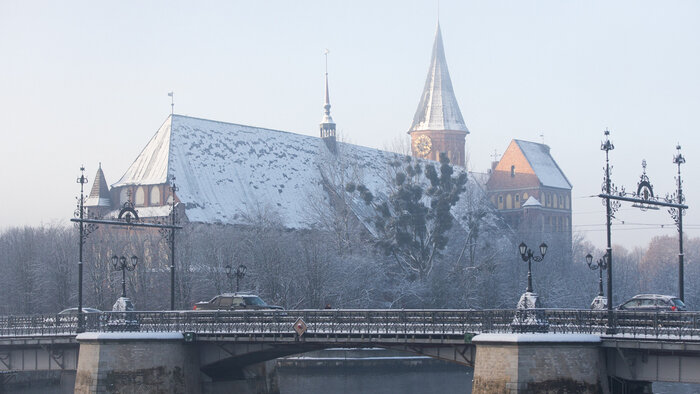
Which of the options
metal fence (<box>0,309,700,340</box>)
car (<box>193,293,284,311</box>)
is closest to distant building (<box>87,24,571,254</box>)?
car (<box>193,293,284,311</box>)

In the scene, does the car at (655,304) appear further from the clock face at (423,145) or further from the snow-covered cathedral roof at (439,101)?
the snow-covered cathedral roof at (439,101)

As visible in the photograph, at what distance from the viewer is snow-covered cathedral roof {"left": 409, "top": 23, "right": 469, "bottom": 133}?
124375 mm

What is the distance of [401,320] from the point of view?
119 ft

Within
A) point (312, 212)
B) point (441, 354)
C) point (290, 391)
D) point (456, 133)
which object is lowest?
point (290, 391)

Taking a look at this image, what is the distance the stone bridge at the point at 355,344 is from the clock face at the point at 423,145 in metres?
77.3

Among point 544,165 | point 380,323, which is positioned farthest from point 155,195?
point 380,323

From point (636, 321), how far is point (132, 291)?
4365 cm

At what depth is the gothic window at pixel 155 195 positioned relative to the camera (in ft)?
284

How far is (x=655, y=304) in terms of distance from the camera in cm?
4241

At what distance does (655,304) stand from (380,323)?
38.8 feet

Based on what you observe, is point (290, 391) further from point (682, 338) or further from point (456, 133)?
point (456, 133)

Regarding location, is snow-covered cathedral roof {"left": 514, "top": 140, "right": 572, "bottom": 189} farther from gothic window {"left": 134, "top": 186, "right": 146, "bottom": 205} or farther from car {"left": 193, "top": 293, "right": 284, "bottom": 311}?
car {"left": 193, "top": 293, "right": 284, "bottom": 311}

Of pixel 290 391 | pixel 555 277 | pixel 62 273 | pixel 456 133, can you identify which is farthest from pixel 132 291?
pixel 456 133

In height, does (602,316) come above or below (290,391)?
above
